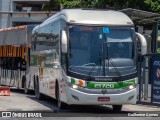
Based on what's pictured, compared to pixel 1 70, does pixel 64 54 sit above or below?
above

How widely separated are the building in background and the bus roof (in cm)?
4961

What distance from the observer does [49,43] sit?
21.4m

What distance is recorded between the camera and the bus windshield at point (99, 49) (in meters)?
17.7

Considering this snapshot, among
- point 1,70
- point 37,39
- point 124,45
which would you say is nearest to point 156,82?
point 124,45

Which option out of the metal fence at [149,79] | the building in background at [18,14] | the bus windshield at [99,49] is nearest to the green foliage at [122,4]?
the metal fence at [149,79]

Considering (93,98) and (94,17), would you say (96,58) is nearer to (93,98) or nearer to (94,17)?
(93,98)

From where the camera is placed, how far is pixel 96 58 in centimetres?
1783

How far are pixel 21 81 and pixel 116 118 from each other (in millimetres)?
14109

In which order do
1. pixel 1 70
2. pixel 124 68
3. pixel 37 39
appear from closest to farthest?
pixel 124 68
pixel 37 39
pixel 1 70

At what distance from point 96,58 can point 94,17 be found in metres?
1.55

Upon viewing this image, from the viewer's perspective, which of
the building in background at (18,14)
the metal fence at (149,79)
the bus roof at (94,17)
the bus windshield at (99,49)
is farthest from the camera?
the building in background at (18,14)

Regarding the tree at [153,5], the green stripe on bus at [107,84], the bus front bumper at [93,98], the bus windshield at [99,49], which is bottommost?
the bus front bumper at [93,98]

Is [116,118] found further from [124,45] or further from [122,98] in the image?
[124,45]

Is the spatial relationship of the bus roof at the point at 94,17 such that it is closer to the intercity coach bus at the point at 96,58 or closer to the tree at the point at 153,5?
the intercity coach bus at the point at 96,58
